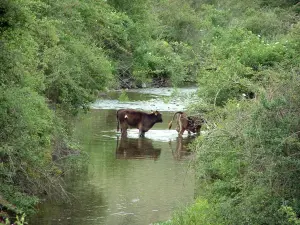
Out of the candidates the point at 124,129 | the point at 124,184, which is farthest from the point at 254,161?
the point at 124,129

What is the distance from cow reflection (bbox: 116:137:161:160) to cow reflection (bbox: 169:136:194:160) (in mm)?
612

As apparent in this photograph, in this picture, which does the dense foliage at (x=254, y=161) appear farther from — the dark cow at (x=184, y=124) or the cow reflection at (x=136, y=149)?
the dark cow at (x=184, y=124)

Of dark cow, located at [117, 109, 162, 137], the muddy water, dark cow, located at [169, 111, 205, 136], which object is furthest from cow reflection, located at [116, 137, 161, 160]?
dark cow, located at [169, 111, 205, 136]

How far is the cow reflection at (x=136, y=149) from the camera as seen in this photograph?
2547 cm

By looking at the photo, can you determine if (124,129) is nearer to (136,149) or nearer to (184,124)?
(184,124)

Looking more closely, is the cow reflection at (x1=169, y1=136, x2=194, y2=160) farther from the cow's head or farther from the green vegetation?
the green vegetation

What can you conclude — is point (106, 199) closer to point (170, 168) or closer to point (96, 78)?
point (170, 168)

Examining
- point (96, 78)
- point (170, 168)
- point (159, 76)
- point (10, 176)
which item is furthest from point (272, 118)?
point (159, 76)

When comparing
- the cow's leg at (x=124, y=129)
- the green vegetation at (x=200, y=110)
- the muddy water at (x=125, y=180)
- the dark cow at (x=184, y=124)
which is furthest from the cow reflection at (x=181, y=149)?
the green vegetation at (x=200, y=110)

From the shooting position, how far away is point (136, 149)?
1062 inches

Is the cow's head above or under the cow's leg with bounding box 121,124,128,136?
above

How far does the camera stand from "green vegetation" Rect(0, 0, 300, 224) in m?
12.4

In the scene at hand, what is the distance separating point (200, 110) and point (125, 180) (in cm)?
287

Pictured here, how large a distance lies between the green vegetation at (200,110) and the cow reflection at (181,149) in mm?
2904
